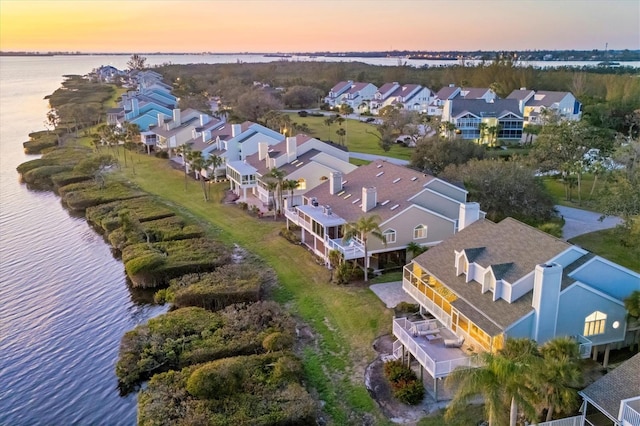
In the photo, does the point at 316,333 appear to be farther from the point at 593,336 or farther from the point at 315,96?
the point at 315,96

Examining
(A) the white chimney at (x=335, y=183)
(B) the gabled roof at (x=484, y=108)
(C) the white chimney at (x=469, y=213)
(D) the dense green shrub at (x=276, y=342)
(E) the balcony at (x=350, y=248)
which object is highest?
(B) the gabled roof at (x=484, y=108)

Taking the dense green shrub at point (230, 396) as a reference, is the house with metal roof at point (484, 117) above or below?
above

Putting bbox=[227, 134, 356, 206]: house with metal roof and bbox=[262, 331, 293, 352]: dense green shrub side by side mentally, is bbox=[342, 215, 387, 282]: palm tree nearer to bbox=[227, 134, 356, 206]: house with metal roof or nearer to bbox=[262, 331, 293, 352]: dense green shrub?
bbox=[262, 331, 293, 352]: dense green shrub

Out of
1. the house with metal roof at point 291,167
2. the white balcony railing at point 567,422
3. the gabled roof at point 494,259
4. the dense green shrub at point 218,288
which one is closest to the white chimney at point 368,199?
the dense green shrub at point 218,288

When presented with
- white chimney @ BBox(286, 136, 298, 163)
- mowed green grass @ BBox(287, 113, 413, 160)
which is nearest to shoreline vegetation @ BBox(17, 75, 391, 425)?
white chimney @ BBox(286, 136, 298, 163)

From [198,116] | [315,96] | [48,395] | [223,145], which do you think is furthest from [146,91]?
[48,395]

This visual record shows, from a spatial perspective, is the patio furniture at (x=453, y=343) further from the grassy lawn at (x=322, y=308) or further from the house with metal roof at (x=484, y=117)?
the house with metal roof at (x=484, y=117)
